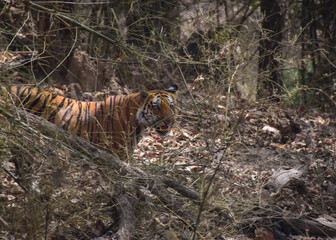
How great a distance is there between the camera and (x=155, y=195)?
3213 millimetres

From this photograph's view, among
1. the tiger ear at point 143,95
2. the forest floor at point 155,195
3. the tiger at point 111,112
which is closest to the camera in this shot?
the forest floor at point 155,195

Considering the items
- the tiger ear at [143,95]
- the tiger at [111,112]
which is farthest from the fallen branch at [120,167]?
the tiger ear at [143,95]

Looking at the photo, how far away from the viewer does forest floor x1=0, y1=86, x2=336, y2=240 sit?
2754 mm

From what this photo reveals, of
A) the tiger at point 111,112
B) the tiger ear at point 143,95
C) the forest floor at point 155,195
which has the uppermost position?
the tiger ear at point 143,95

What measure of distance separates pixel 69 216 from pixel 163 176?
0.81 m

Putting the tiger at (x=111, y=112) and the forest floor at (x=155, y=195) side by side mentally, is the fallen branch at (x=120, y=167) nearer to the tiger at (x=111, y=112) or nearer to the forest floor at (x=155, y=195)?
the forest floor at (x=155, y=195)

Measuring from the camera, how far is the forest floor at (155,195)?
275cm

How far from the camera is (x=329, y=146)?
5770 mm

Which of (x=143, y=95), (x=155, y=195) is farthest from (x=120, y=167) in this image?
(x=143, y=95)

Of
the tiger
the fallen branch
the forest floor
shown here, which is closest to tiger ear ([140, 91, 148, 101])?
the tiger

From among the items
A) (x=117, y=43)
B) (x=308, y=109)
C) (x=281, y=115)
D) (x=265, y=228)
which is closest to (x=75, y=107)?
(x=117, y=43)

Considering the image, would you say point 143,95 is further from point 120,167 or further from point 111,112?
point 120,167

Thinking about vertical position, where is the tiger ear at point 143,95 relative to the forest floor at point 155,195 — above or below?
above

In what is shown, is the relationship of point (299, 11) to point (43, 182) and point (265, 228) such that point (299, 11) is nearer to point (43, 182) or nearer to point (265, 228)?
point (265, 228)
